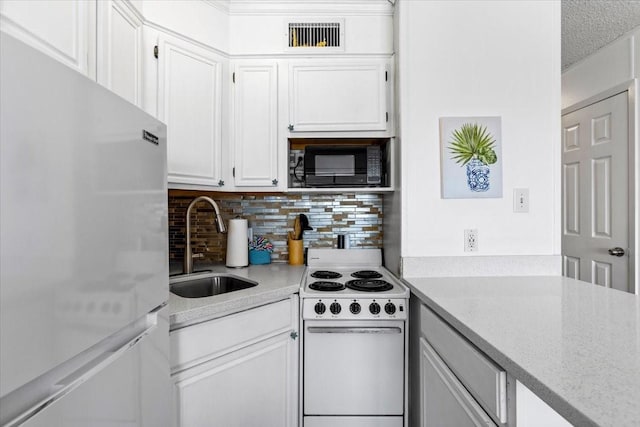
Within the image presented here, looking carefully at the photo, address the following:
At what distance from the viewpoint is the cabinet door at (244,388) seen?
1201 mm

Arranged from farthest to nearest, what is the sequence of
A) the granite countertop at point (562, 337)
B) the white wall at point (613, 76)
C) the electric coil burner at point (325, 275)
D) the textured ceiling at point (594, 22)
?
1. the white wall at point (613, 76)
2. the textured ceiling at point (594, 22)
3. the electric coil burner at point (325, 275)
4. the granite countertop at point (562, 337)

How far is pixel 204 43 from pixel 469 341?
6.31 ft

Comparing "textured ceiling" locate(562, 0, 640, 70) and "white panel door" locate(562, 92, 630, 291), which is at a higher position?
"textured ceiling" locate(562, 0, 640, 70)

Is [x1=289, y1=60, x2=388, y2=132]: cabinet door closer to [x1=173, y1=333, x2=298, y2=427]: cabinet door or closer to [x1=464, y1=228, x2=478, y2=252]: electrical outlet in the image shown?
[x1=464, y1=228, x2=478, y2=252]: electrical outlet

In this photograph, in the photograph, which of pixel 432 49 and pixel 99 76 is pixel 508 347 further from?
pixel 99 76

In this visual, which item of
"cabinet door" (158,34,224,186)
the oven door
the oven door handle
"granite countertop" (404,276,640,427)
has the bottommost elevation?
the oven door

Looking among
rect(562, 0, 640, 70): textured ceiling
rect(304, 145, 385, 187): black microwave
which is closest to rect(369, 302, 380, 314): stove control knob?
rect(304, 145, 385, 187): black microwave

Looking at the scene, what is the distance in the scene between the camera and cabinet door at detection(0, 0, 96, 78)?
34.3 inches

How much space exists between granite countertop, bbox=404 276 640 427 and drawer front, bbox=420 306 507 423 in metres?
0.05

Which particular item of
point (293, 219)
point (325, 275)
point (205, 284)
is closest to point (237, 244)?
point (205, 284)

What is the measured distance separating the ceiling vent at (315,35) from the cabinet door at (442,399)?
175cm

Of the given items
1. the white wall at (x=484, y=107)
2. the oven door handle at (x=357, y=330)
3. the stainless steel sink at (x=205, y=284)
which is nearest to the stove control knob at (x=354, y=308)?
the oven door handle at (x=357, y=330)

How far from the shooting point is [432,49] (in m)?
1.69

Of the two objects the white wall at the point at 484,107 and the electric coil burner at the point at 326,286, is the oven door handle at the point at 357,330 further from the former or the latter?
the white wall at the point at 484,107
